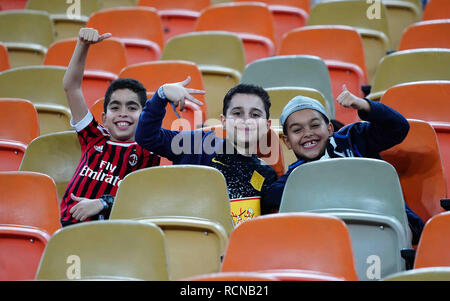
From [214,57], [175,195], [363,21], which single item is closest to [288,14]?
[363,21]

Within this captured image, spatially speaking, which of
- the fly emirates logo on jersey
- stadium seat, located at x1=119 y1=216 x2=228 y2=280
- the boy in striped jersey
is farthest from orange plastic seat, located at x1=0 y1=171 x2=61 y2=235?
stadium seat, located at x1=119 y1=216 x2=228 y2=280

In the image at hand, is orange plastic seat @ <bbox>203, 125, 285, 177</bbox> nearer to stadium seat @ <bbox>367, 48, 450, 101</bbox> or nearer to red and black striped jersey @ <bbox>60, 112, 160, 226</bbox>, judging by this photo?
red and black striped jersey @ <bbox>60, 112, 160, 226</bbox>

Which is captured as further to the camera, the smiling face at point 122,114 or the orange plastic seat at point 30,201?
the smiling face at point 122,114

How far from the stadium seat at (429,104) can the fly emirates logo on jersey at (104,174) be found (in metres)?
1.25

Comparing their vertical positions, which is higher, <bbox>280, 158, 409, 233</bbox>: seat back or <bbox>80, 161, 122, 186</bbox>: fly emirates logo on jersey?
<bbox>280, 158, 409, 233</bbox>: seat back

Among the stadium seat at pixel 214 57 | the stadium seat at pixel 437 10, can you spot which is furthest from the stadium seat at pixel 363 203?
the stadium seat at pixel 437 10

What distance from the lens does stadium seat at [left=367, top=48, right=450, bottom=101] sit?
10.6 feet

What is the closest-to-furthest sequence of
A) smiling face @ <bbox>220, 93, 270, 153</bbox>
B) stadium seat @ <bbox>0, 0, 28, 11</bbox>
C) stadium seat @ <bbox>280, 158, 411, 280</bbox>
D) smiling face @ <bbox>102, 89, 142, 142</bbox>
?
stadium seat @ <bbox>280, 158, 411, 280</bbox>
smiling face @ <bbox>220, 93, 270, 153</bbox>
smiling face @ <bbox>102, 89, 142, 142</bbox>
stadium seat @ <bbox>0, 0, 28, 11</bbox>

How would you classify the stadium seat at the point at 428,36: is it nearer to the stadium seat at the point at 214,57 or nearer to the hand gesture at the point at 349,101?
the stadium seat at the point at 214,57

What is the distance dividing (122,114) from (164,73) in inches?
27.7

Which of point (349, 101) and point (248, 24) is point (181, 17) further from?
point (349, 101)

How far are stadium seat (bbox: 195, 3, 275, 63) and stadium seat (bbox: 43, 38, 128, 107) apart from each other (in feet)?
2.24

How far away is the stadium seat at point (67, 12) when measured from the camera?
491 centimetres
